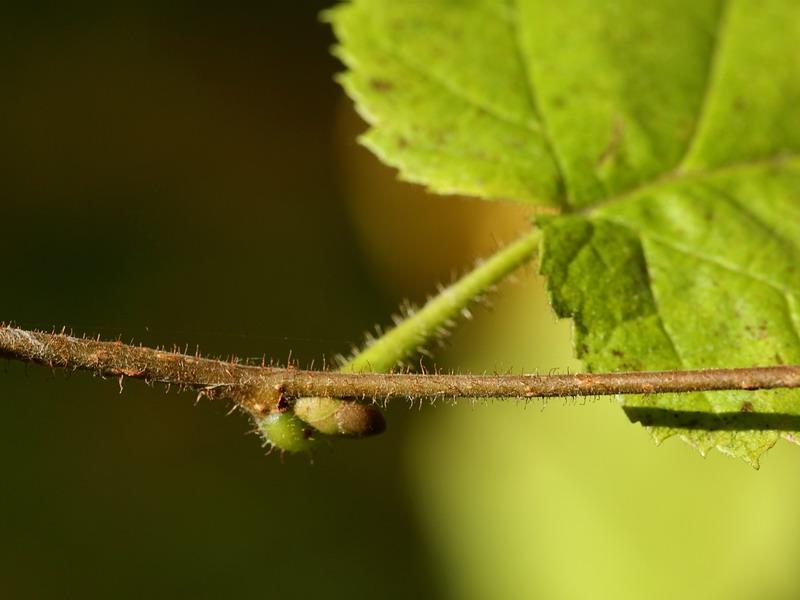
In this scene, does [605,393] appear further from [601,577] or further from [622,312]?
[601,577]

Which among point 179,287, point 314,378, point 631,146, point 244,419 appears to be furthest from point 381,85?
point 179,287

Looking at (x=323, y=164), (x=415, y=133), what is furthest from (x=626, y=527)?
(x=323, y=164)

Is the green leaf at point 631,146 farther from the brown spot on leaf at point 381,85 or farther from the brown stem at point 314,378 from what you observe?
the brown stem at point 314,378

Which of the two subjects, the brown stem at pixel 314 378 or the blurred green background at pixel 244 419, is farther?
the blurred green background at pixel 244 419

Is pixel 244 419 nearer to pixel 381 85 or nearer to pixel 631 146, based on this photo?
pixel 381 85

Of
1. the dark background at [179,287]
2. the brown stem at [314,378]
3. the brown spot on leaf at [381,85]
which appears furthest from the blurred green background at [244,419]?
the brown stem at [314,378]

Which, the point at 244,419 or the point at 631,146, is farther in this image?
the point at 244,419

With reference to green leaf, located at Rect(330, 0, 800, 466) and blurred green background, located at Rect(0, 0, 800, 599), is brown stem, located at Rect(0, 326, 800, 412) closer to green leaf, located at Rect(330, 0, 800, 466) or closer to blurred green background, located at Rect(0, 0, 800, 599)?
green leaf, located at Rect(330, 0, 800, 466)
